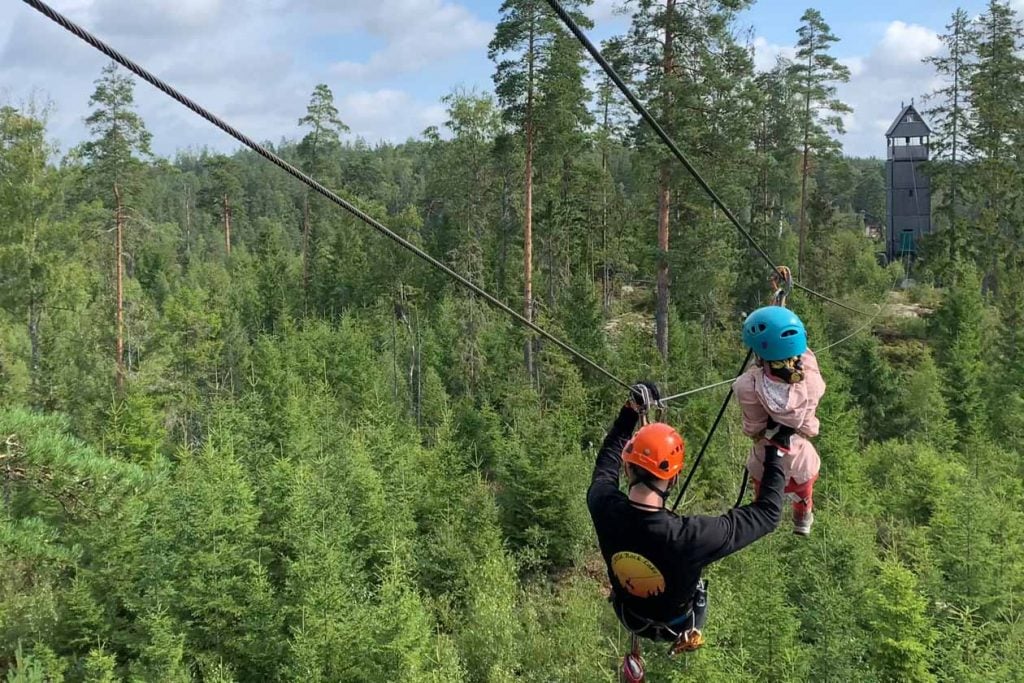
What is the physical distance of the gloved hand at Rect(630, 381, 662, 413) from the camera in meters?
3.33

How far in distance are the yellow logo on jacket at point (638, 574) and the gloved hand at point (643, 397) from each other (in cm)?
70

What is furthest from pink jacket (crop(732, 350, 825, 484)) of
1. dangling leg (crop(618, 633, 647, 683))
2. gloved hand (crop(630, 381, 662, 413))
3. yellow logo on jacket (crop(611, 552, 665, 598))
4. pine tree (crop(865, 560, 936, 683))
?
pine tree (crop(865, 560, 936, 683))

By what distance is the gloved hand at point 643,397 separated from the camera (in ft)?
10.9

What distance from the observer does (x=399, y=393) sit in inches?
1152

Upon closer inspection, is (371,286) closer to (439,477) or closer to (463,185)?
(463,185)

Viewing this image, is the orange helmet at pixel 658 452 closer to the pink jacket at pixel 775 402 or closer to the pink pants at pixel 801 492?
the pink jacket at pixel 775 402

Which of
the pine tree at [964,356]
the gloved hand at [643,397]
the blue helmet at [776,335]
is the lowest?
the pine tree at [964,356]

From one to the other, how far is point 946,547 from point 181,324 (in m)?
24.3

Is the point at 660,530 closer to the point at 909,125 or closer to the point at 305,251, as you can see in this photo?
the point at 305,251

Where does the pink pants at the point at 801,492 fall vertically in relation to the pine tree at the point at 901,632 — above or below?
above

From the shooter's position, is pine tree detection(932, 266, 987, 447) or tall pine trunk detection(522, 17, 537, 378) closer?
tall pine trunk detection(522, 17, 537, 378)

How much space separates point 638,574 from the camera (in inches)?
116

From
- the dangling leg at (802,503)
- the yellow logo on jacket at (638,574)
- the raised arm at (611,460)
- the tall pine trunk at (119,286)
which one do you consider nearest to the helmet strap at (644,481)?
the raised arm at (611,460)

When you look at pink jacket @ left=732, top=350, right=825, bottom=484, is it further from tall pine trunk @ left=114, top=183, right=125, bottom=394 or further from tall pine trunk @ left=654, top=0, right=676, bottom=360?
tall pine trunk @ left=114, top=183, right=125, bottom=394
